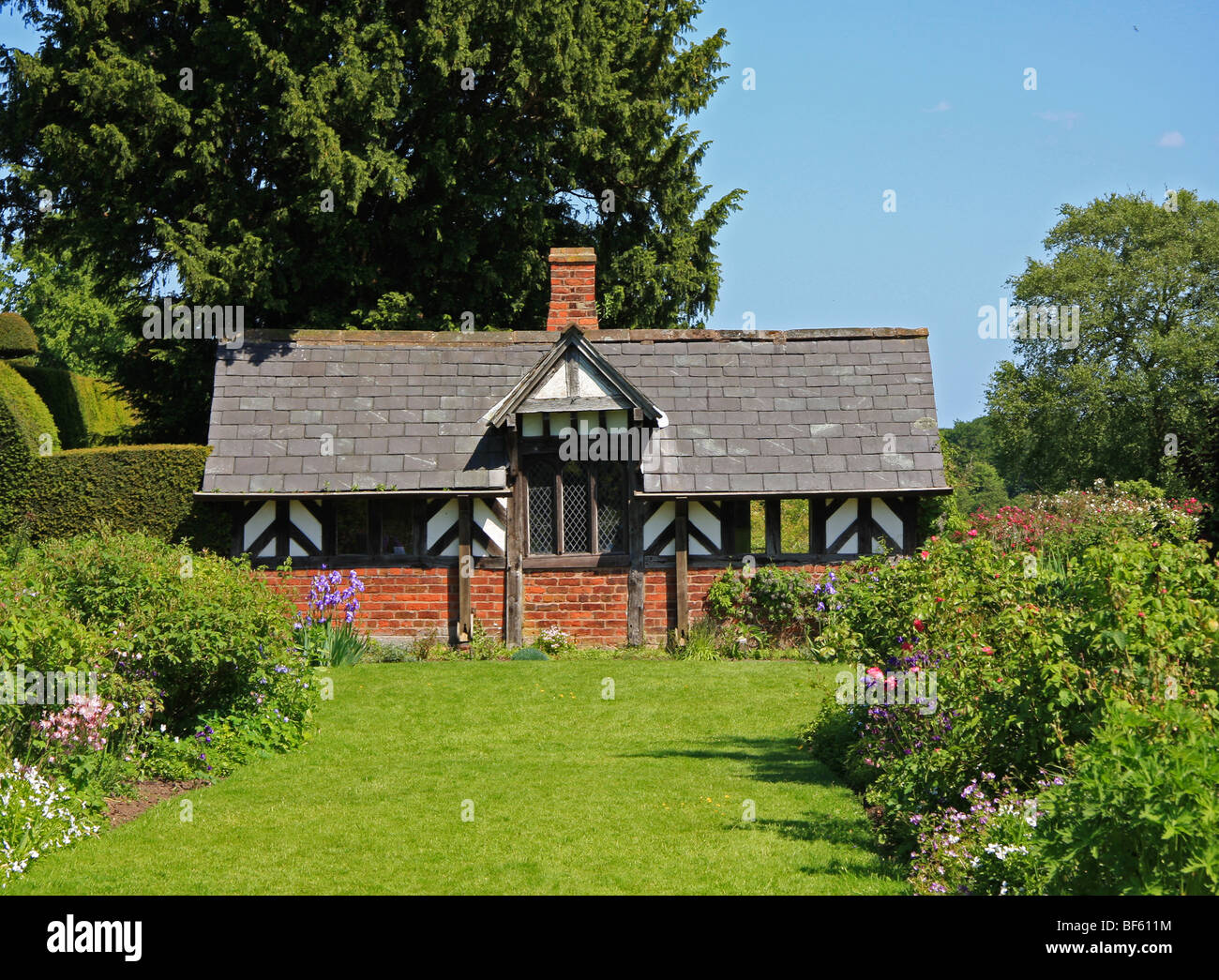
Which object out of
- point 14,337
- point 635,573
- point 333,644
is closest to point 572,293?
point 635,573

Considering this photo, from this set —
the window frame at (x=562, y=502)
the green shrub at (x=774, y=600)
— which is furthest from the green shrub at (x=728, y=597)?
the window frame at (x=562, y=502)

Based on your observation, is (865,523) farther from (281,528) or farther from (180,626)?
(180,626)

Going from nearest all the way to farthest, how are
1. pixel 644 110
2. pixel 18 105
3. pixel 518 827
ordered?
pixel 518 827 < pixel 18 105 < pixel 644 110

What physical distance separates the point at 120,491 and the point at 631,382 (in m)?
7.58

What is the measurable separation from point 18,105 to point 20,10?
2532 mm

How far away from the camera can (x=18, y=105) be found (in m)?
20.4

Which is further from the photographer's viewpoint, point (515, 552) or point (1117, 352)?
point (1117, 352)

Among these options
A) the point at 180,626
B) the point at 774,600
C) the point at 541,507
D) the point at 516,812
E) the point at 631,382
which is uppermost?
the point at 631,382

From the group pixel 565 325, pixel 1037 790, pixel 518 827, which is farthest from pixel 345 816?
pixel 565 325

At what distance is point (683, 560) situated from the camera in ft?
56.7

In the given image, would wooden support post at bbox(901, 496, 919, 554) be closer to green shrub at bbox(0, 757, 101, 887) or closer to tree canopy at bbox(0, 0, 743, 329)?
tree canopy at bbox(0, 0, 743, 329)

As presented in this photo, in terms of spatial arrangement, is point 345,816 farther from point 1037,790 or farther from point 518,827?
point 1037,790

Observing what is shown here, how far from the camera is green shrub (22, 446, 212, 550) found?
16859 millimetres

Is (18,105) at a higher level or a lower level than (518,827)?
higher
